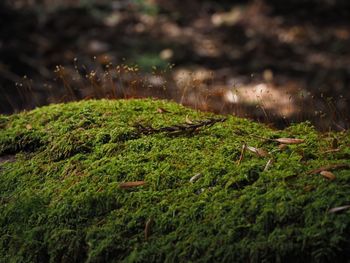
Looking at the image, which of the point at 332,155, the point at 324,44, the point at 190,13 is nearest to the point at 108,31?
the point at 190,13

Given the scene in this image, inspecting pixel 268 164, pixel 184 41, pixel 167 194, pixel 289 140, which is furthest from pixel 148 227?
pixel 184 41

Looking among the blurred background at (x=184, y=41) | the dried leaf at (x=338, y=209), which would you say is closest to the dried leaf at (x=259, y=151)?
the dried leaf at (x=338, y=209)

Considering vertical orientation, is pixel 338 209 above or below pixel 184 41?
above

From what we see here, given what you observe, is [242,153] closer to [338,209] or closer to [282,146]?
[282,146]

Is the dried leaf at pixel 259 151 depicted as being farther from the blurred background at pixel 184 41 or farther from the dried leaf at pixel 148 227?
the blurred background at pixel 184 41

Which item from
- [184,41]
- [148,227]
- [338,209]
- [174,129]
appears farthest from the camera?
[184,41]

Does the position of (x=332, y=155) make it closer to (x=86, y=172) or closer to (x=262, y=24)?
(x=86, y=172)
